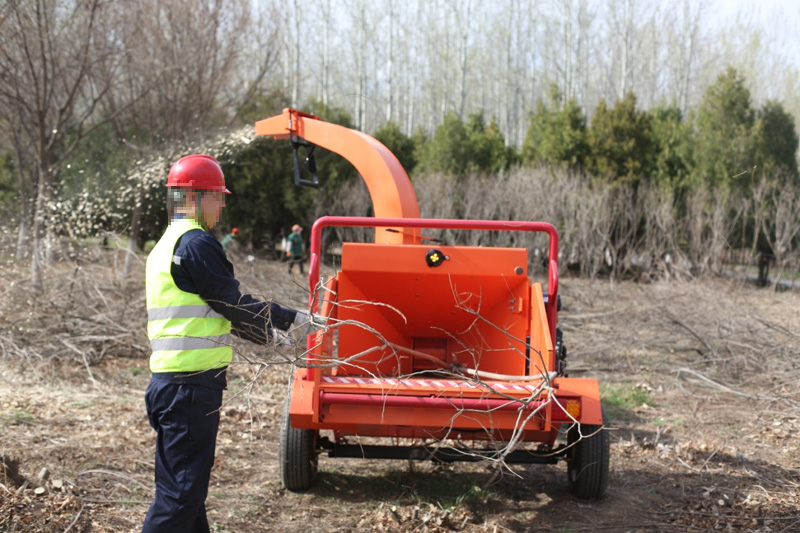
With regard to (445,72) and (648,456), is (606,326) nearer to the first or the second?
(648,456)

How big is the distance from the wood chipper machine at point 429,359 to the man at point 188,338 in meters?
0.51

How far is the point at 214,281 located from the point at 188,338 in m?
0.28

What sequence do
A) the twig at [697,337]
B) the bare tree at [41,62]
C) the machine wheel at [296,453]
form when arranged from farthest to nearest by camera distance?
the bare tree at [41,62] → the twig at [697,337] → the machine wheel at [296,453]

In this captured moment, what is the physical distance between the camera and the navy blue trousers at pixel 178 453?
10.1 feet

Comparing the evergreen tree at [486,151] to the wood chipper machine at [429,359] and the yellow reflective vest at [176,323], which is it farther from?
the yellow reflective vest at [176,323]

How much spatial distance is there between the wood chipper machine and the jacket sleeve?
0.37 m

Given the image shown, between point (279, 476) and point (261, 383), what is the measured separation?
9.20 feet

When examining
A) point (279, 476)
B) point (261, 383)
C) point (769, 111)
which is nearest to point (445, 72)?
point (769, 111)

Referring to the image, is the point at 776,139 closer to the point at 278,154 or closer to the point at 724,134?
the point at 724,134

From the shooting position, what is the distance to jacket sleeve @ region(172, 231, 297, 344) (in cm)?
313

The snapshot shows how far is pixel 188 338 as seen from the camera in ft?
10.3

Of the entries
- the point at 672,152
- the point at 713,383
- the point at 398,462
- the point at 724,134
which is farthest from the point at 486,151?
the point at 398,462

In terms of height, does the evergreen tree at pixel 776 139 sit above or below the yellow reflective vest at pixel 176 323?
above

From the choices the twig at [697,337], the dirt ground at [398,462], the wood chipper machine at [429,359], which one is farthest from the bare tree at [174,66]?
the twig at [697,337]
